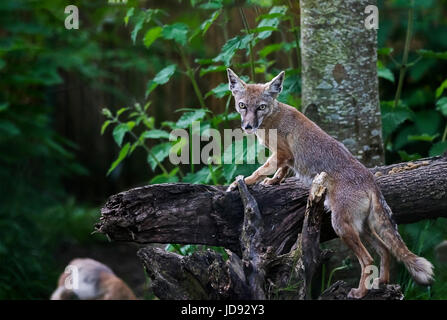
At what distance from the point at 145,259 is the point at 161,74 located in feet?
7.35

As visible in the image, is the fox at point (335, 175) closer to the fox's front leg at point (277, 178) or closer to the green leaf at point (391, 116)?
the fox's front leg at point (277, 178)

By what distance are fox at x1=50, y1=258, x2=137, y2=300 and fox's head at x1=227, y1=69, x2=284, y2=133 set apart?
270 cm

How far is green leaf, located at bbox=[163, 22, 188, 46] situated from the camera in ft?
16.6

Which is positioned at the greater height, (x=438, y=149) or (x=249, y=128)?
(x=249, y=128)

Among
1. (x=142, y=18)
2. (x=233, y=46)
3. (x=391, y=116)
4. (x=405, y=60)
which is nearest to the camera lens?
(x=233, y=46)

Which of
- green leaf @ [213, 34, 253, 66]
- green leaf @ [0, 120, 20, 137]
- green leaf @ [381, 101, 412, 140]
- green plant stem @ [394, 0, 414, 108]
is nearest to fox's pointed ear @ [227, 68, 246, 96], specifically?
green leaf @ [213, 34, 253, 66]

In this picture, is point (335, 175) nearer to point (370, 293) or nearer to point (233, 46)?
point (370, 293)

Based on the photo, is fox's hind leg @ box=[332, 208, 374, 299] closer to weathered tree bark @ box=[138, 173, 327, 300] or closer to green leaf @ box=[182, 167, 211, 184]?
weathered tree bark @ box=[138, 173, 327, 300]

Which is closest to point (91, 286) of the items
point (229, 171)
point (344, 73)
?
point (229, 171)

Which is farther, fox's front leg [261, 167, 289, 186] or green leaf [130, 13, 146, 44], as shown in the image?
green leaf [130, 13, 146, 44]

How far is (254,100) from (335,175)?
0.78 metres

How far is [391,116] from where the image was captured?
539 centimetres

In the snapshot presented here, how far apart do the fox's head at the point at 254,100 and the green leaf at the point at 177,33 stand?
39.6 inches
